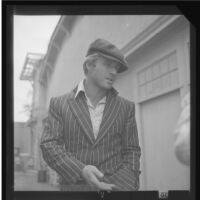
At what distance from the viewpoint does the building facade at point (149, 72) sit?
12.8 feet

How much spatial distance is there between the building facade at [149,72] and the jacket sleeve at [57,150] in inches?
6.2

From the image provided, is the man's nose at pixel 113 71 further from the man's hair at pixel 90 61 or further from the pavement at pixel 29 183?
the pavement at pixel 29 183

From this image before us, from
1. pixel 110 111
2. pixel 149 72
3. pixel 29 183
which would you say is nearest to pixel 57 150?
pixel 29 183

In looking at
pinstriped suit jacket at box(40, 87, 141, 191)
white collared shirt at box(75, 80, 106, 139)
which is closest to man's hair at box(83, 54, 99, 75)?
white collared shirt at box(75, 80, 106, 139)

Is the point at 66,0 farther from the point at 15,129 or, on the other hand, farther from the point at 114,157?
the point at 114,157

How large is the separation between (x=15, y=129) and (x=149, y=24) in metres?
1.80

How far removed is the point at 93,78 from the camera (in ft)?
13.0

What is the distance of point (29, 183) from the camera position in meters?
3.83

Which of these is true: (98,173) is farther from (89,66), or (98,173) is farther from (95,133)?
(89,66)

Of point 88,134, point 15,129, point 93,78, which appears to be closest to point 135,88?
point 93,78

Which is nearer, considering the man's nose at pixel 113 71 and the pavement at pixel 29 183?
the pavement at pixel 29 183

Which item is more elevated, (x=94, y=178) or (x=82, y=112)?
(x=82, y=112)

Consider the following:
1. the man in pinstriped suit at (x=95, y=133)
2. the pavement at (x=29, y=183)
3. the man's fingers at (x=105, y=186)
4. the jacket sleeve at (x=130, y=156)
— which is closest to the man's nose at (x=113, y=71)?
the man in pinstriped suit at (x=95, y=133)

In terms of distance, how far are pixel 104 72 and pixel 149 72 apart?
48 cm
